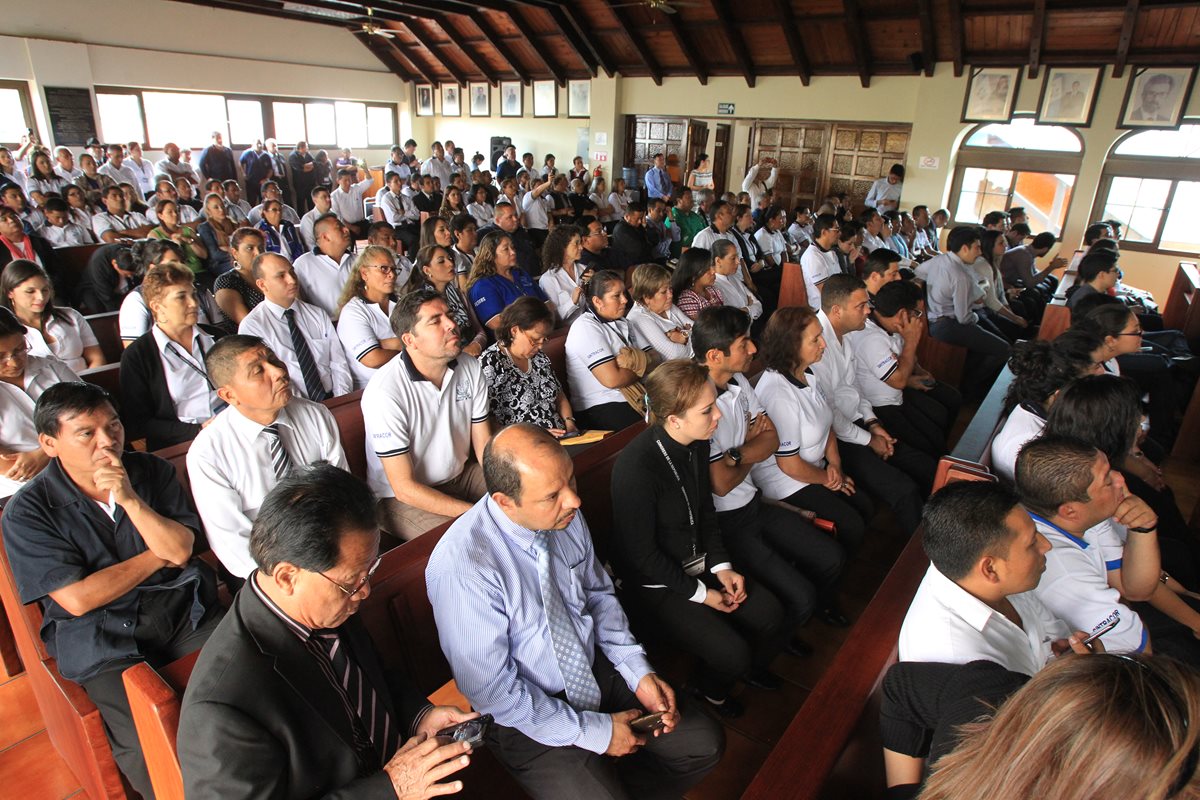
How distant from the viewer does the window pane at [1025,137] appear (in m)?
9.37

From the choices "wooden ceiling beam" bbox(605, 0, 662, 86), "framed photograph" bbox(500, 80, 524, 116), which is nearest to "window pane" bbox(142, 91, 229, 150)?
"framed photograph" bbox(500, 80, 524, 116)

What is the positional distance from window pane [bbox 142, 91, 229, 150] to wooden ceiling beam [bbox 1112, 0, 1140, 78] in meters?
15.1

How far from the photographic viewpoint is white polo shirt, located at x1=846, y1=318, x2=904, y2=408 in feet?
12.0

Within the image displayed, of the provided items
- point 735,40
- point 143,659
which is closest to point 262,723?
point 143,659

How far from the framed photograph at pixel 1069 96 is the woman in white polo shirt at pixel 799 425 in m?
9.02

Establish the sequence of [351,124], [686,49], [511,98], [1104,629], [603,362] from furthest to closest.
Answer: [351,124] < [511,98] < [686,49] < [603,362] < [1104,629]

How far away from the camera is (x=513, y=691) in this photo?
157 centimetres

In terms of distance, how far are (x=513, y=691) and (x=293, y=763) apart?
519 mm

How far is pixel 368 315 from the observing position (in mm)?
3395

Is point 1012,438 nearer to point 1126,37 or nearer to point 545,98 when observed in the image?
point 1126,37

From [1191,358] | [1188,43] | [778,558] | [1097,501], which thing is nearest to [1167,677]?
[1097,501]

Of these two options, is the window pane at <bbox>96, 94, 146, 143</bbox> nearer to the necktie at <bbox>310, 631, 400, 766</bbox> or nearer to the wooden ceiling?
the wooden ceiling

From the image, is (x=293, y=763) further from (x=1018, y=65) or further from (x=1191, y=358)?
(x=1018, y=65)

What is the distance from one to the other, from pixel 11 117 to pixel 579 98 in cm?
984
